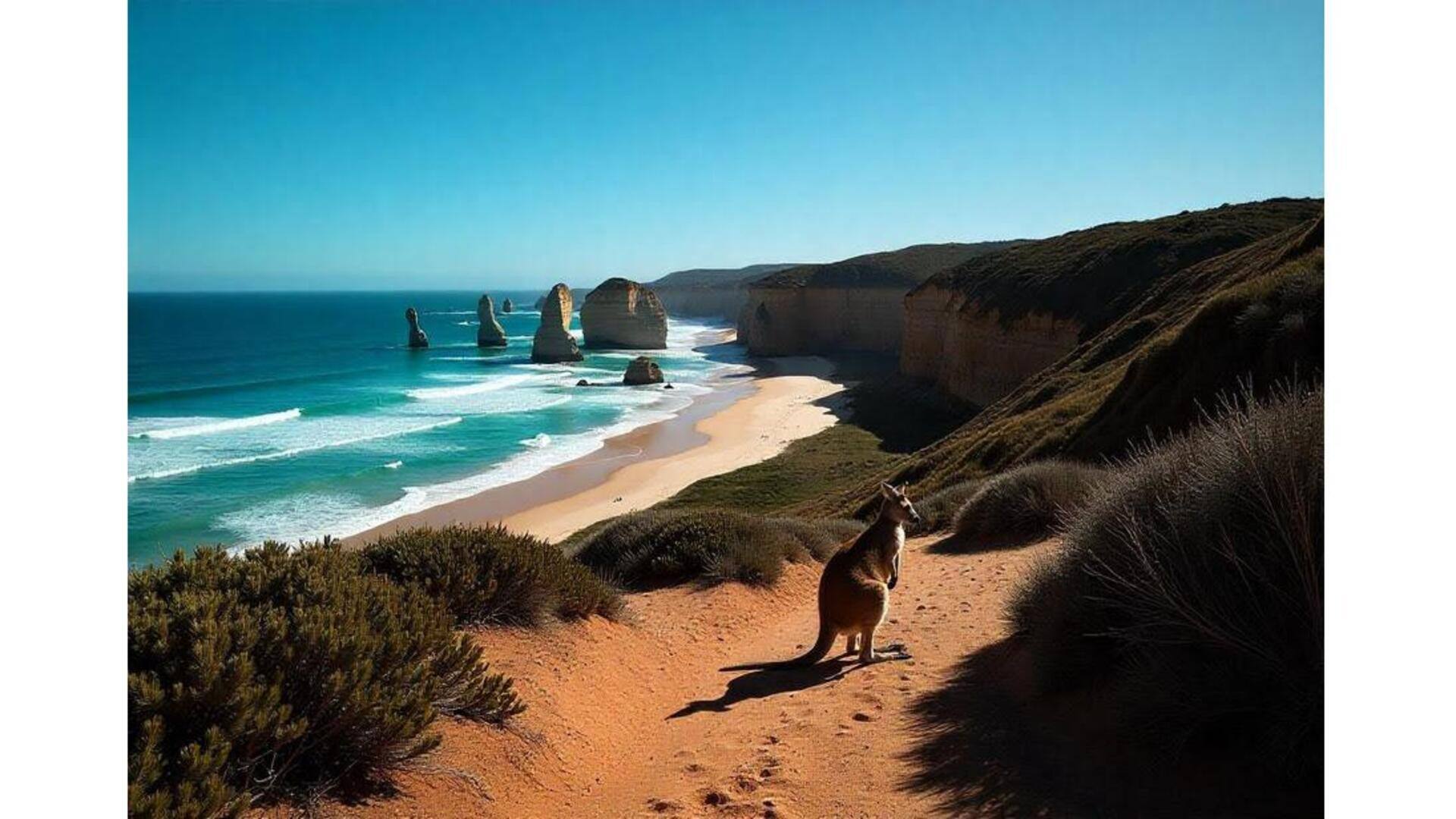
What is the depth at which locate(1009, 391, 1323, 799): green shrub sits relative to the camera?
3248 millimetres

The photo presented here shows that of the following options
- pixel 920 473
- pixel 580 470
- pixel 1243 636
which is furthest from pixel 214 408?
pixel 1243 636

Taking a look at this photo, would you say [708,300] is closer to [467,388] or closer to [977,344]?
[467,388]

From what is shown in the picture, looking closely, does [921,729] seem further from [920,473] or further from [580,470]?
[580,470]

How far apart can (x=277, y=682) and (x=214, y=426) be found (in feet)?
151

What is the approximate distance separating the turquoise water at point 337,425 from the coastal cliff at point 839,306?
681 centimetres

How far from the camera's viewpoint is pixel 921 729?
4707mm

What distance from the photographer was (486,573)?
602 cm

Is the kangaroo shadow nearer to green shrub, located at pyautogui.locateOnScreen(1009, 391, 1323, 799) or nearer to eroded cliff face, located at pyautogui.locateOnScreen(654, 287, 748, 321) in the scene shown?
green shrub, located at pyautogui.locateOnScreen(1009, 391, 1323, 799)

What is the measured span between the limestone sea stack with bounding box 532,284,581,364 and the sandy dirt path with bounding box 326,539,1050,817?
71887 millimetres

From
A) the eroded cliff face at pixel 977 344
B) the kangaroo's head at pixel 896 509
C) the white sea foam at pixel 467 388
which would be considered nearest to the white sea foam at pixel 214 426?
the white sea foam at pixel 467 388

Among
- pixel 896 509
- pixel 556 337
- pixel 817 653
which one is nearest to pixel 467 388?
pixel 556 337

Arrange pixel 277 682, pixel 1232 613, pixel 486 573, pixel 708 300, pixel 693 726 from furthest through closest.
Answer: pixel 708 300
pixel 486 573
pixel 693 726
pixel 1232 613
pixel 277 682

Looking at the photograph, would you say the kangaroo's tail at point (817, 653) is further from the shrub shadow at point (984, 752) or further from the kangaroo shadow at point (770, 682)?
the shrub shadow at point (984, 752)

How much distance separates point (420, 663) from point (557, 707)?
4.25 feet
